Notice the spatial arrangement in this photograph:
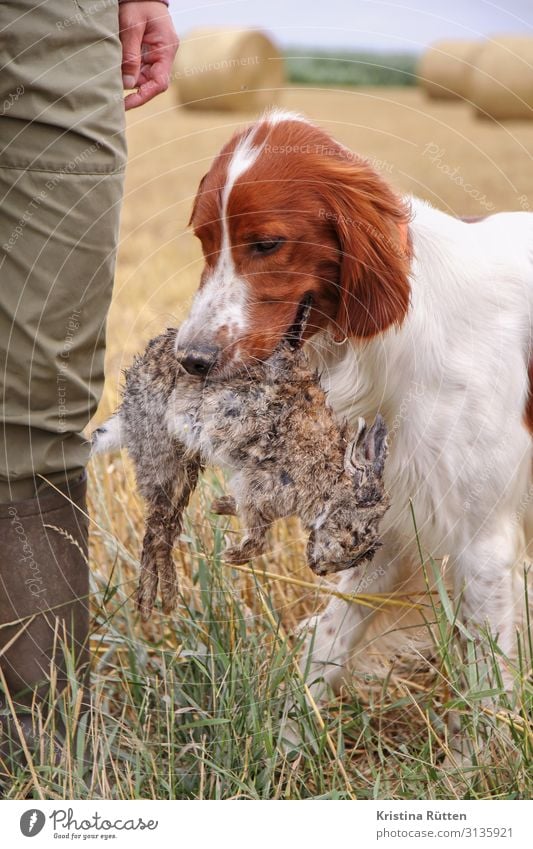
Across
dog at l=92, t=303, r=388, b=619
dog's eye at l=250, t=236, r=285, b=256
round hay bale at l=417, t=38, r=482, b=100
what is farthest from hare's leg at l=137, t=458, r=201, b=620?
round hay bale at l=417, t=38, r=482, b=100

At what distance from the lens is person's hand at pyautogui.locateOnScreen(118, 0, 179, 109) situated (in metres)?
2.14

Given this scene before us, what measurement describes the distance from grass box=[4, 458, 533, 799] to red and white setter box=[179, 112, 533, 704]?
173 millimetres

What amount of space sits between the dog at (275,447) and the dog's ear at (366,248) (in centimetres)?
13

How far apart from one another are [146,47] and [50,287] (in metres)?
0.59

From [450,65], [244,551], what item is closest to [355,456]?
[244,551]

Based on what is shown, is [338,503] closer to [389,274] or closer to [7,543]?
[389,274]

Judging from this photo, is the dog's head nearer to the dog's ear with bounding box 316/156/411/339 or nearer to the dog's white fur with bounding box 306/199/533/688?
the dog's ear with bounding box 316/156/411/339

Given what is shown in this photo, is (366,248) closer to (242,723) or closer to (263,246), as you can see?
(263,246)

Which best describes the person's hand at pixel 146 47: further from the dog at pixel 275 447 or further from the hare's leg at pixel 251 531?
the hare's leg at pixel 251 531

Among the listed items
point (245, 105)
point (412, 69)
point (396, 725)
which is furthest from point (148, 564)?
point (412, 69)

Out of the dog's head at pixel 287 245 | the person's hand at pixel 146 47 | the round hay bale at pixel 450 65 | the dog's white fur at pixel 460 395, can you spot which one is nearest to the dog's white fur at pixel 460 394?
the dog's white fur at pixel 460 395

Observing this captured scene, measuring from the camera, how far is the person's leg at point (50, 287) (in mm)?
1938

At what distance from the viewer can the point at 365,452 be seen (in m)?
1.77

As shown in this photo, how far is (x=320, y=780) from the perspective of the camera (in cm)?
217
